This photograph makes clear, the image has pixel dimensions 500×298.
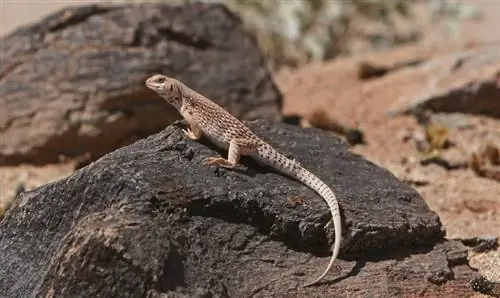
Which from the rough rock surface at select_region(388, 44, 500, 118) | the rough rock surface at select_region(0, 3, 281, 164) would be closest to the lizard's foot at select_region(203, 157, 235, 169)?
the rough rock surface at select_region(0, 3, 281, 164)

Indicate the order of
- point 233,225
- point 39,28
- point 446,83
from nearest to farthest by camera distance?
point 233,225
point 39,28
point 446,83

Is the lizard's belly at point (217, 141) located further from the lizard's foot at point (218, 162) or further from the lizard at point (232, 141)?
the lizard's foot at point (218, 162)

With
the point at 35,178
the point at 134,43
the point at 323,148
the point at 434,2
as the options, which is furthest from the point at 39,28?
the point at 434,2

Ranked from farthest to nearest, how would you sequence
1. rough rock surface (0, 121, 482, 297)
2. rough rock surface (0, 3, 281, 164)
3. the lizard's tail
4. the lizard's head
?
rough rock surface (0, 3, 281, 164)
the lizard's head
the lizard's tail
rough rock surface (0, 121, 482, 297)

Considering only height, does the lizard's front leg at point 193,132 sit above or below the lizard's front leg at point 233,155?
below

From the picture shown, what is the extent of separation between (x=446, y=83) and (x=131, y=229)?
7982 millimetres

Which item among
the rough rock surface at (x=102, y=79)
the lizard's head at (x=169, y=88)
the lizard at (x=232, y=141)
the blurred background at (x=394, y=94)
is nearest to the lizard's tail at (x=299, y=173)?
the lizard at (x=232, y=141)

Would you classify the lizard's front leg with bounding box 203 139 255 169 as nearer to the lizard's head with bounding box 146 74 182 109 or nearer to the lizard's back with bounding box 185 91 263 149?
the lizard's back with bounding box 185 91 263 149

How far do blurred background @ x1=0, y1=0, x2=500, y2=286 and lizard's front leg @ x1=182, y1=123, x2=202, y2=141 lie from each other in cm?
236

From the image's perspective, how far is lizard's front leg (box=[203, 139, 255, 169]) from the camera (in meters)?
6.33

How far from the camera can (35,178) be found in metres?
10.3

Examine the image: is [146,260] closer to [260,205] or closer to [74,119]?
[260,205]

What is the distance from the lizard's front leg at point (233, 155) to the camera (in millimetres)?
6328

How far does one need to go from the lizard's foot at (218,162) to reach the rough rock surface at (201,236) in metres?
0.06
